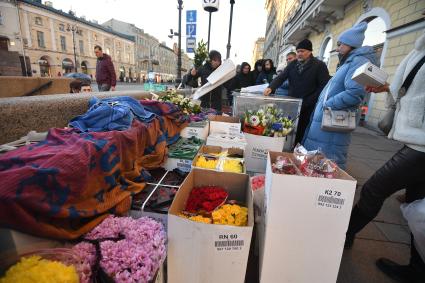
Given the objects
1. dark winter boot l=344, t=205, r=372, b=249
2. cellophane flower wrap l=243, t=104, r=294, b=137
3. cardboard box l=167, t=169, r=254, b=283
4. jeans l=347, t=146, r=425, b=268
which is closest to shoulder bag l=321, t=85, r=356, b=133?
cellophane flower wrap l=243, t=104, r=294, b=137

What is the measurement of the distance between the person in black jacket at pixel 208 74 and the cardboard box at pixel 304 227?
14.6ft

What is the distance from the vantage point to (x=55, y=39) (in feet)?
130

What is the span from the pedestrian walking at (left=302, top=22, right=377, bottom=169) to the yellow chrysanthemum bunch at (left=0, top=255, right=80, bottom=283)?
9.23 feet

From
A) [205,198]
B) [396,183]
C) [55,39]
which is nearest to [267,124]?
[396,183]

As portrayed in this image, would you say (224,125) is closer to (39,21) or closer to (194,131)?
(194,131)

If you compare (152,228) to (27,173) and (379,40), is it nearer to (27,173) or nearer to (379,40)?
(27,173)

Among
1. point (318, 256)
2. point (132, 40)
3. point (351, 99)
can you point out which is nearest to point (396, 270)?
point (318, 256)

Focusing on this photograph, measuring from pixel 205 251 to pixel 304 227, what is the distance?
0.63 metres

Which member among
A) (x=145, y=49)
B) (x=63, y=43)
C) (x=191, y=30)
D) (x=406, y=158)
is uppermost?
(x=145, y=49)

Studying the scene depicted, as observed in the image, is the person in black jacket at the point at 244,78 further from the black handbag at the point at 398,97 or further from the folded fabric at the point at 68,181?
the folded fabric at the point at 68,181

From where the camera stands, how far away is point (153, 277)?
3.87 ft

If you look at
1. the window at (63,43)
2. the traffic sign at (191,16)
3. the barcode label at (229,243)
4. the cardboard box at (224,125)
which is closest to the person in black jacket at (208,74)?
the cardboard box at (224,125)

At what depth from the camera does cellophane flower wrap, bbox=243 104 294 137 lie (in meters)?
3.06

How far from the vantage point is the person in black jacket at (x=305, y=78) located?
3.68m
